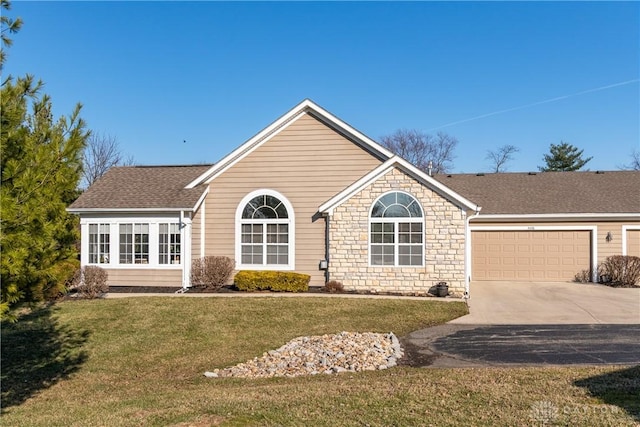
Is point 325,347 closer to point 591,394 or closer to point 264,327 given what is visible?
point 264,327

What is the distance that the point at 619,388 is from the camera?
5855 millimetres

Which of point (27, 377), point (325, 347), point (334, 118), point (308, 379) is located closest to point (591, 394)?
point (308, 379)

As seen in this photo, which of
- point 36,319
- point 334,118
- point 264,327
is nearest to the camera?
point 264,327

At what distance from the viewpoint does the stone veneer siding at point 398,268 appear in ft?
48.6

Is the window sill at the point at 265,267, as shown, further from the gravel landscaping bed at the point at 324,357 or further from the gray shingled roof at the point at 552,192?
the gray shingled roof at the point at 552,192

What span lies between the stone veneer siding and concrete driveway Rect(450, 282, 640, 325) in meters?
1.37

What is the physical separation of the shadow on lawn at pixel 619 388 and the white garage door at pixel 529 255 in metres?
12.4

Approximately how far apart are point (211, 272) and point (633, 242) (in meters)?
15.8

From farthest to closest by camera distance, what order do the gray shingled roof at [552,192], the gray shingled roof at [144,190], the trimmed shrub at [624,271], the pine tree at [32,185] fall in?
the gray shingled roof at [552,192] < the trimmed shrub at [624,271] < the gray shingled roof at [144,190] < the pine tree at [32,185]

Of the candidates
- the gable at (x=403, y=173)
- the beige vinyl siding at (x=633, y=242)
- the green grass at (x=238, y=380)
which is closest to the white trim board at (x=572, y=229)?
the beige vinyl siding at (x=633, y=242)

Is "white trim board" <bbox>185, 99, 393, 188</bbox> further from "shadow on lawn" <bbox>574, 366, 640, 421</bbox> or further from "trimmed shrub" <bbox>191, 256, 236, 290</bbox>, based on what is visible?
"shadow on lawn" <bbox>574, 366, 640, 421</bbox>

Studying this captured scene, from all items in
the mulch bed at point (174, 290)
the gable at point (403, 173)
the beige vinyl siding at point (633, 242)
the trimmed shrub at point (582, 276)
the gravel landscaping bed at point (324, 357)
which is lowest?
the gravel landscaping bed at point (324, 357)

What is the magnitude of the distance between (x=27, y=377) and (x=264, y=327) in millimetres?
4721

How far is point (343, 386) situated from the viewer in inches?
255
